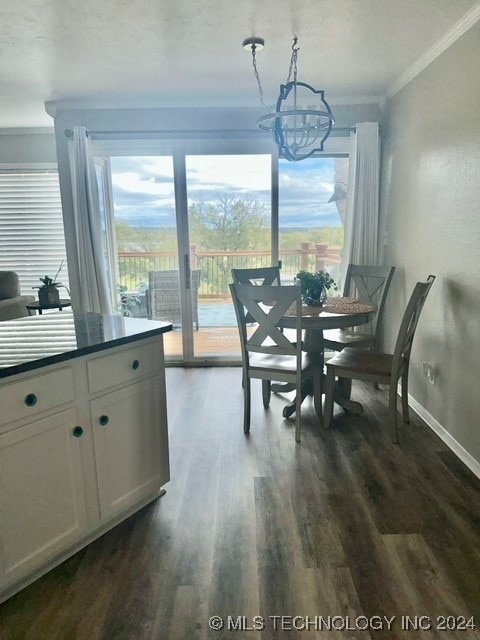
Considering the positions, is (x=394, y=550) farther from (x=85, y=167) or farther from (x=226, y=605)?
(x=85, y=167)

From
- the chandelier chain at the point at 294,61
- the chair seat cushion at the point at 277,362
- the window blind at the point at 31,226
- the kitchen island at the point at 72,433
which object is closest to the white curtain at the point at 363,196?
the chandelier chain at the point at 294,61

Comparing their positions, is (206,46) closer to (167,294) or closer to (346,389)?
(167,294)

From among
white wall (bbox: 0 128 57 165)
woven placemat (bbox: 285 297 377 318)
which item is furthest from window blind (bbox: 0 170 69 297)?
woven placemat (bbox: 285 297 377 318)

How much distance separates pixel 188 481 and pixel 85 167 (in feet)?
9.84

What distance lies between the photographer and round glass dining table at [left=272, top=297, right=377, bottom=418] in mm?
2752

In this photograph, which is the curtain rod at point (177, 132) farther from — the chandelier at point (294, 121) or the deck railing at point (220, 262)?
the chandelier at point (294, 121)

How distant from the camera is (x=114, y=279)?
4344 millimetres

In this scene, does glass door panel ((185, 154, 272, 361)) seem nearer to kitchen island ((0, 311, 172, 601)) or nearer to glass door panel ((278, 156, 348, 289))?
glass door panel ((278, 156, 348, 289))

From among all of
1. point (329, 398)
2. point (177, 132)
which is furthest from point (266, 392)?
point (177, 132)

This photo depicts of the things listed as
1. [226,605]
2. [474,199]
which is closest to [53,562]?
[226,605]

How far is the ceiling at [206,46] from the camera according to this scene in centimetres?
224

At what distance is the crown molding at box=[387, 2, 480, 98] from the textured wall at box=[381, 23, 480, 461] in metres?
0.04

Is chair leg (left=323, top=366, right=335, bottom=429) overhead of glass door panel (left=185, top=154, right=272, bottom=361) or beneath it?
beneath

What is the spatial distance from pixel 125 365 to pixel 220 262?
8.42 ft
